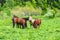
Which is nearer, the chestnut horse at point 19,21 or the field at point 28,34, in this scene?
the field at point 28,34

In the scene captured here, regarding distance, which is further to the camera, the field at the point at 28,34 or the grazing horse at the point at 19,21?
the grazing horse at the point at 19,21

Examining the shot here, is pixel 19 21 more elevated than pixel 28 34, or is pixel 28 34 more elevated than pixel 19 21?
pixel 28 34

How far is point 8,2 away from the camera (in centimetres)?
5681

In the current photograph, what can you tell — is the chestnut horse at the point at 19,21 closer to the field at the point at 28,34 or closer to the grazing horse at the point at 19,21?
the grazing horse at the point at 19,21

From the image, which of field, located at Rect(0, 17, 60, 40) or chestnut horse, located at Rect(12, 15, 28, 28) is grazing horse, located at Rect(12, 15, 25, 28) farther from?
field, located at Rect(0, 17, 60, 40)

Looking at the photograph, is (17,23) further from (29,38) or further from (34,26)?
(29,38)

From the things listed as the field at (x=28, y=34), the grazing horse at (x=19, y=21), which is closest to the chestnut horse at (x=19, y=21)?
the grazing horse at (x=19, y=21)

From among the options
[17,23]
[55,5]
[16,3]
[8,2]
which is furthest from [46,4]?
[17,23]

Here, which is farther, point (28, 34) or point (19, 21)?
point (19, 21)

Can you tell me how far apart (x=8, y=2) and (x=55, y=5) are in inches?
571

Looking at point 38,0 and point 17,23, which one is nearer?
point 17,23

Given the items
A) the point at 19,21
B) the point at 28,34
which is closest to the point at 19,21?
the point at 19,21

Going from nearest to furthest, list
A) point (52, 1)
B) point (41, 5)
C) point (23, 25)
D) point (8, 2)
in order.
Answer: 1. point (23, 25)
2. point (8, 2)
3. point (41, 5)
4. point (52, 1)

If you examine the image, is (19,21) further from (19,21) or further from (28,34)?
(28,34)
